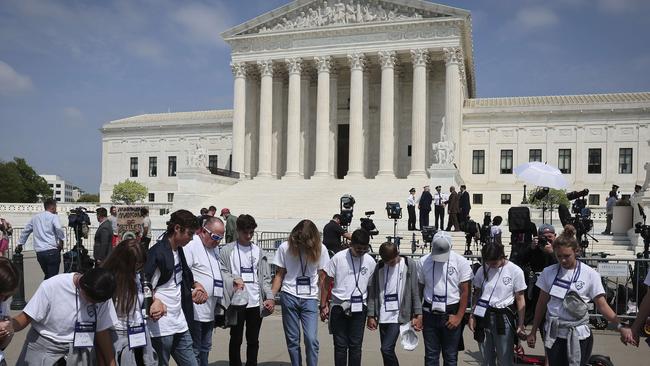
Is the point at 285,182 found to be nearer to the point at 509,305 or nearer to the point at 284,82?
the point at 284,82

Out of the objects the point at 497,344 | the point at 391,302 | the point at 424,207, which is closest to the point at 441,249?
the point at 391,302

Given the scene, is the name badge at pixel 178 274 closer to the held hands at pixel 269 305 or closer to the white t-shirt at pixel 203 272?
the white t-shirt at pixel 203 272

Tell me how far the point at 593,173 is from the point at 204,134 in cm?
3546

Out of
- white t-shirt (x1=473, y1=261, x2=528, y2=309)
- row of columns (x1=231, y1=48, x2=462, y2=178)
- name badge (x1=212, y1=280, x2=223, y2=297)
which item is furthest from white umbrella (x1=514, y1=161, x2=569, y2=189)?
row of columns (x1=231, y1=48, x2=462, y2=178)

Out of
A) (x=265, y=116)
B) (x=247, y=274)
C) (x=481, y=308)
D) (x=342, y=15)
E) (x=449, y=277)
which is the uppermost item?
(x=342, y=15)

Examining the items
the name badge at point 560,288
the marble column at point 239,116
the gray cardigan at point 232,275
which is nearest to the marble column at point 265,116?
the marble column at point 239,116

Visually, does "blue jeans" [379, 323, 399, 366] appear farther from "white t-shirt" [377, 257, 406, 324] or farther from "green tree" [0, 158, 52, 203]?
"green tree" [0, 158, 52, 203]

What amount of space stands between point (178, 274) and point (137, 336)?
1.09 metres

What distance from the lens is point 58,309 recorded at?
463 centimetres

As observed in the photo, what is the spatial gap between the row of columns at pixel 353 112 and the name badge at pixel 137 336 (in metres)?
38.0

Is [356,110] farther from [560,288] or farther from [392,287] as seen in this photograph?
[560,288]

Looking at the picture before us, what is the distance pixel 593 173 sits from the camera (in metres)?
47.7

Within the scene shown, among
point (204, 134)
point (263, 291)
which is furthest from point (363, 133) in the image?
point (263, 291)

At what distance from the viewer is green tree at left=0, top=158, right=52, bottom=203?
255 feet
